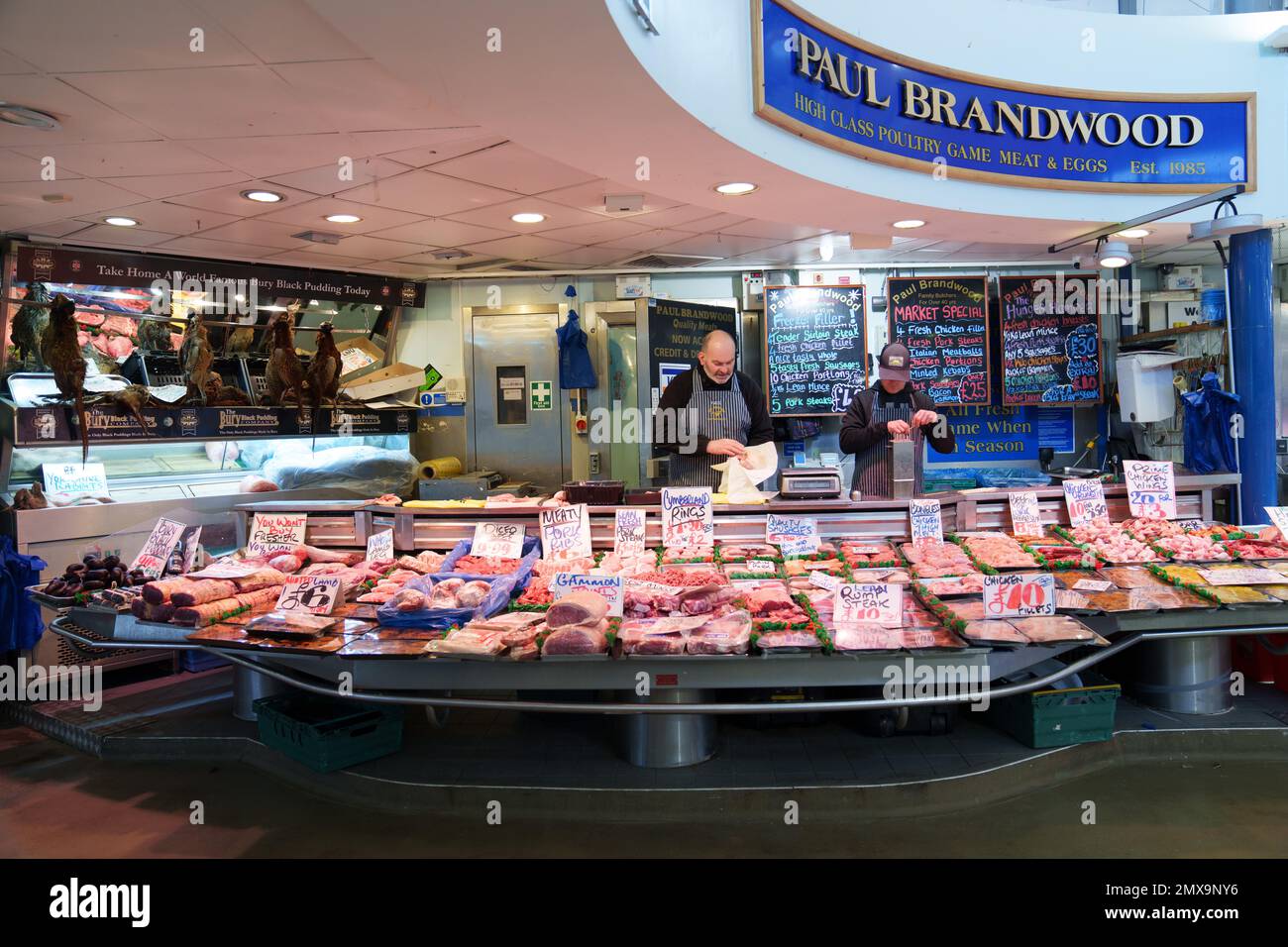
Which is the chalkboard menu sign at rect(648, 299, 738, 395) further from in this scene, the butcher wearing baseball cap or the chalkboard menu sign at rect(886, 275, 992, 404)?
the butcher wearing baseball cap

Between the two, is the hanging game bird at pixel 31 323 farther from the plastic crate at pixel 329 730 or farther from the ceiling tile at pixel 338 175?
the plastic crate at pixel 329 730

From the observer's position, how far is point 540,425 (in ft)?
29.2

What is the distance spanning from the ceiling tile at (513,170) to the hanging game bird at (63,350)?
293 cm

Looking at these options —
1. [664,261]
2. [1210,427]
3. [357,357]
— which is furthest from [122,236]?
[1210,427]

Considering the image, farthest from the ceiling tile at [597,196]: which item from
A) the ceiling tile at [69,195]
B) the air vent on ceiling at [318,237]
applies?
the ceiling tile at [69,195]

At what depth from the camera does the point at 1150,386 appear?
7949mm

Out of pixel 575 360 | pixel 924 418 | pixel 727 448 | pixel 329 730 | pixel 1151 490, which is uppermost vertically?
pixel 575 360

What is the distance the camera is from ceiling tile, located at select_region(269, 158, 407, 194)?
15.8ft

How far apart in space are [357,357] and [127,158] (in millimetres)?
3760

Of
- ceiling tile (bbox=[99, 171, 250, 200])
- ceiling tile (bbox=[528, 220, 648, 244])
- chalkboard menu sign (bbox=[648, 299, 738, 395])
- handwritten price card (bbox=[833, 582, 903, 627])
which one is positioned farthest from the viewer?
chalkboard menu sign (bbox=[648, 299, 738, 395])

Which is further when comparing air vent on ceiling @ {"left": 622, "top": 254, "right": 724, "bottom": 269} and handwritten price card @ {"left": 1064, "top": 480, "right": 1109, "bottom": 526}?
air vent on ceiling @ {"left": 622, "top": 254, "right": 724, "bottom": 269}

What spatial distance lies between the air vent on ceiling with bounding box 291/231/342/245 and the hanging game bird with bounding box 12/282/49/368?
1.81 meters

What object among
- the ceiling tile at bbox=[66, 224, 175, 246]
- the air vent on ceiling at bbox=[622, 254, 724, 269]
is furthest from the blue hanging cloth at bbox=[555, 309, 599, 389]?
the ceiling tile at bbox=[66, 224, 175, 246]

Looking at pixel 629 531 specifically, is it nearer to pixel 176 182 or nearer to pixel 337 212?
pixel 337 212
